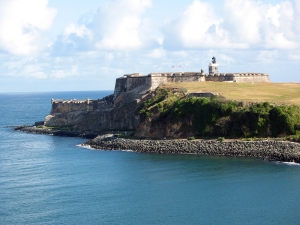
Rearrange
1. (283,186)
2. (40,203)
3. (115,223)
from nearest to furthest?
1. (115,223)
2. (40,203)
3. (283,186)

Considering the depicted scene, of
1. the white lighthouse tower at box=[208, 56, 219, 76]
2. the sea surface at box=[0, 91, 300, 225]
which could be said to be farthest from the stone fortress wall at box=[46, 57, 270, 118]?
the sea surface at box=[0, 91, 300, 225]

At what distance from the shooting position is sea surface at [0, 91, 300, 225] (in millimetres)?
37625

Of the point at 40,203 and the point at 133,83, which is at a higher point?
the point at 133,83

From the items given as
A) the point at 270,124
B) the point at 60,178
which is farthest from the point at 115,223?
the point at 270,124

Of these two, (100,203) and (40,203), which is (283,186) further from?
(40,203)

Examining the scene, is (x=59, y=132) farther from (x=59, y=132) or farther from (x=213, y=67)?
(x=213, y=67)

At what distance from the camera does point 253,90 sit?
75.9m

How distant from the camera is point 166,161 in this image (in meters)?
56.7

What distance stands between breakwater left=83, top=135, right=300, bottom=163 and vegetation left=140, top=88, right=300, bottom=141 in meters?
2.65

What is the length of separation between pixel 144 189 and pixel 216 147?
16138mm

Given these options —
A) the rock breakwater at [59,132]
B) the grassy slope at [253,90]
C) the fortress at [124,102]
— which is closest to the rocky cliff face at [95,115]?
the fortress at [124,102]

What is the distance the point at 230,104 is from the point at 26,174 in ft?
83.8

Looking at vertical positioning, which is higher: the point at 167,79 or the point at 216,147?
the point at 167,79

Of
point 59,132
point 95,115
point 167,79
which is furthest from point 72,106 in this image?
point 167,79
